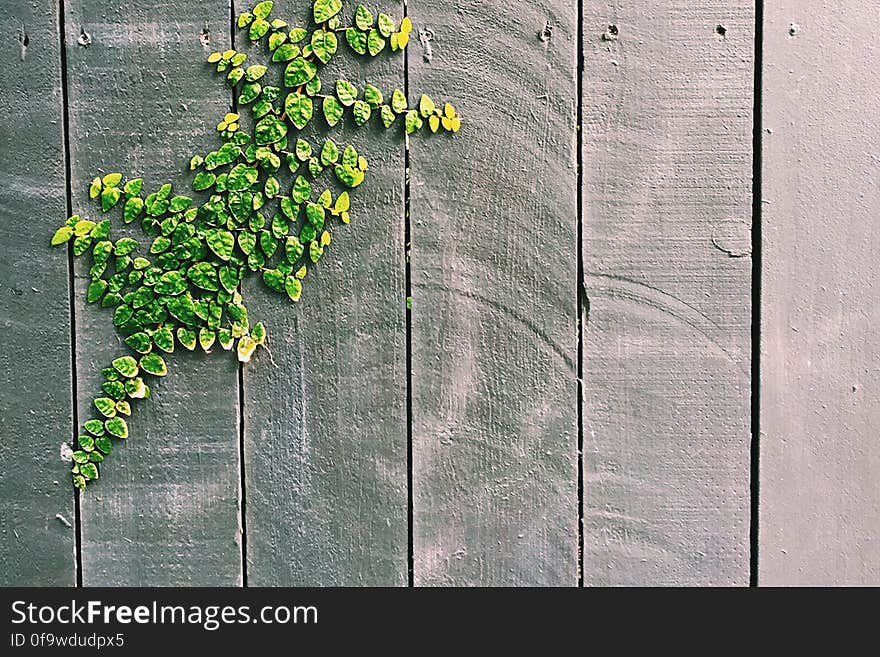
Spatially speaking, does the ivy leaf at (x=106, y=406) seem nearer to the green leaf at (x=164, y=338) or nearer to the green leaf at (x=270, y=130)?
the green leaf at (x=164, y=338)

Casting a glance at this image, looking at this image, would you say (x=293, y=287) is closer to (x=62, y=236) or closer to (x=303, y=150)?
(x=303, y=150)

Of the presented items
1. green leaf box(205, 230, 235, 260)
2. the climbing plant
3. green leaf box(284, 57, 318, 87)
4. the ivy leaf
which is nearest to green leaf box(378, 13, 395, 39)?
the climbing plant

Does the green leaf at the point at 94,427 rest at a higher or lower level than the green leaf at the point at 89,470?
higher

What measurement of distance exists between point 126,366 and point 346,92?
48cm

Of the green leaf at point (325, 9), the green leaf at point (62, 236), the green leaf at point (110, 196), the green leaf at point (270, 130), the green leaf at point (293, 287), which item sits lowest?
the green leaf at point (293, 287)

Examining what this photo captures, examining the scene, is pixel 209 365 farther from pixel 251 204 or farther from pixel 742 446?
pixel 742 446

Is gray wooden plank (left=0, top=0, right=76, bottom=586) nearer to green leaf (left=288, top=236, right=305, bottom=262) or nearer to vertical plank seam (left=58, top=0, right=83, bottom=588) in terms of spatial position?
vertical plank seam (left=58, top=0, right=83, bottom=588)

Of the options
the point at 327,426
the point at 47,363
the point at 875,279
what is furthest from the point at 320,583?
the point at 875,279

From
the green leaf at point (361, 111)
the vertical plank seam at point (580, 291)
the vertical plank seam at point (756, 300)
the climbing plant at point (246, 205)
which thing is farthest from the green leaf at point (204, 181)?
the vertical plank seam at point (756, 300)

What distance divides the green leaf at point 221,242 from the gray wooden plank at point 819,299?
2.40 feet

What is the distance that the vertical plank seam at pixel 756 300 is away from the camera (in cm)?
115

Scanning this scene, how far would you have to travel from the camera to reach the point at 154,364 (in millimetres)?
1164

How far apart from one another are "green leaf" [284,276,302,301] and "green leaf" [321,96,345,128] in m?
0.22

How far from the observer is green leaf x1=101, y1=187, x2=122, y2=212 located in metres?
1.15
